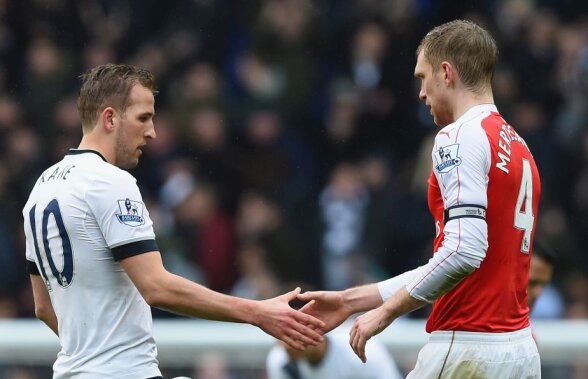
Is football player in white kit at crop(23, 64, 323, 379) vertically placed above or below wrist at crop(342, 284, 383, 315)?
above

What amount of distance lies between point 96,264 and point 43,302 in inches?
25.9

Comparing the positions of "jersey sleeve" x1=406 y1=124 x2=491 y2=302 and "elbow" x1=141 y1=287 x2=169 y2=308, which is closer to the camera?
"jersey sleeve" x1=406 y1=124 x2=491 y2=302

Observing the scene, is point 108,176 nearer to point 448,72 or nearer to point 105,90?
point 105,90

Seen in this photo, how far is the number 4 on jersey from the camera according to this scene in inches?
193

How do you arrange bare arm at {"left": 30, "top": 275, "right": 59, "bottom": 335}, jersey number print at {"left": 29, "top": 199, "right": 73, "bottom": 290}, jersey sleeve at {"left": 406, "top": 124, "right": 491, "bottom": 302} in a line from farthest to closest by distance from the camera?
bare arm at {"left": 30, "top": 275, "right": 59, "bottom": 335}
jersey number print at {"left": 29, "top": 199, "right": 73, "bottom": 290}
jersey sleeve at {"left": 406, "top": 124, "right": 491, "bottom": 302}

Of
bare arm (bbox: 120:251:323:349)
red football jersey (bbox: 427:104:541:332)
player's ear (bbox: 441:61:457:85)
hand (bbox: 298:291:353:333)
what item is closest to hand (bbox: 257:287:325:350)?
bare arm (bbox: 120:251:323:349)

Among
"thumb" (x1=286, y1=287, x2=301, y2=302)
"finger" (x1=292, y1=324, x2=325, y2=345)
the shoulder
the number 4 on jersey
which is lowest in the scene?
"finger" (x1=292, y1=324, x2=325, y2=345)

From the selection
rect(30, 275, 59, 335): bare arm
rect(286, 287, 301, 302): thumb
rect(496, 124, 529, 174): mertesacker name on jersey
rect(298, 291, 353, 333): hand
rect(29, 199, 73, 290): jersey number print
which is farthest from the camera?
rect(298, 291, 353, 333): hand

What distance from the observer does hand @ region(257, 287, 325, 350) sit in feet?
16.8

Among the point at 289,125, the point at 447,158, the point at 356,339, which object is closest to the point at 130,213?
the point at 356,339

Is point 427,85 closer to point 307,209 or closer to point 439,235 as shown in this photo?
point 439,235

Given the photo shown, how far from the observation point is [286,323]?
5.16 meters

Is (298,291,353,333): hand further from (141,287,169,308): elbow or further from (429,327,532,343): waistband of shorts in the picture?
(141,287,169,308): elbow

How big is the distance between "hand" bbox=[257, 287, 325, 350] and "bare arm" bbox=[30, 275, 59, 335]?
953 millimetres
